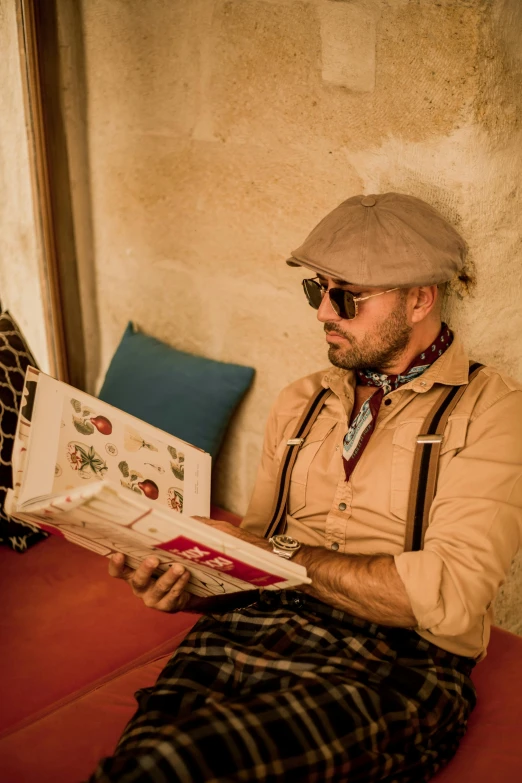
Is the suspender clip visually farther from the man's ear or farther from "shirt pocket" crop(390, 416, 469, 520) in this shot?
the man's ear

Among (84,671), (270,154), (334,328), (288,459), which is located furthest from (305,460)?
(270,154)

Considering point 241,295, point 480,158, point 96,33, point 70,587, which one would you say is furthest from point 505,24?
point 70,587

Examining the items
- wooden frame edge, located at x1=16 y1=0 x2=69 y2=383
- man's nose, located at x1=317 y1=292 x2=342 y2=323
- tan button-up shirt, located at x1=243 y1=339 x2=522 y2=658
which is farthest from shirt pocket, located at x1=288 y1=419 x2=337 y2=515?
wooden frame edge, located at x1=16 y1=0 x2=69 y2=383

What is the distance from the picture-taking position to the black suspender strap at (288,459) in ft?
6.14

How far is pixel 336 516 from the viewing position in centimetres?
175

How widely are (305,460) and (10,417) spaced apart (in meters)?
1.04

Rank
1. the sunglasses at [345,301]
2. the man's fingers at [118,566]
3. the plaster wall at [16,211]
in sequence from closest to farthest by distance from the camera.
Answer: the man's fingers at [118,566] < the sunglasses at [345,301] < the plaster wall at [16,211]

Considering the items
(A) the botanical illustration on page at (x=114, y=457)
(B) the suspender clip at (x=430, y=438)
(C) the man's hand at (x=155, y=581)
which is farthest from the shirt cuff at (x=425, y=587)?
(A) the botanical illustration on page at (x=114, y=457)

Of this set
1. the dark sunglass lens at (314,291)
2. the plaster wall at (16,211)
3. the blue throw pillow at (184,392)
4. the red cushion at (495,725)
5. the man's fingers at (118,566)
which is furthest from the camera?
the plaster wall at (16,211)

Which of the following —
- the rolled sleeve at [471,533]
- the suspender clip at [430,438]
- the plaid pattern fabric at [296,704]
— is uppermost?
the suspender clip at [430,438]

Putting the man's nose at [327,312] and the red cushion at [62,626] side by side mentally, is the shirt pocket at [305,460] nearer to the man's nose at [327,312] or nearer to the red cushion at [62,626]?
the man's nose at [327,312]

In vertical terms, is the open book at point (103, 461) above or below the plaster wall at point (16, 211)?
below

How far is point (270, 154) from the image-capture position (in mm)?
2205

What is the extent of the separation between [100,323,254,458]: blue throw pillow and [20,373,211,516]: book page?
0.67 metres
